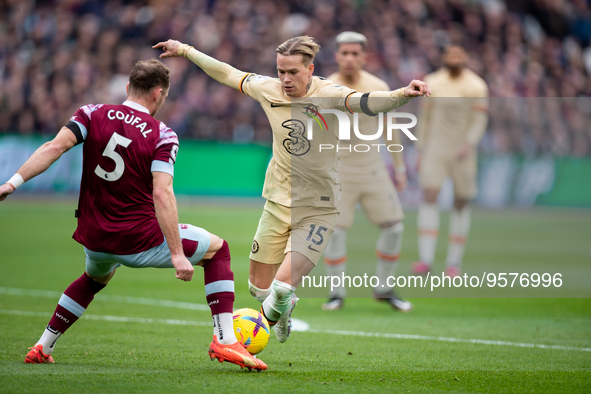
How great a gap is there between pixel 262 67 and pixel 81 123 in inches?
689

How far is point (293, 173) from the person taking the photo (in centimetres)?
557

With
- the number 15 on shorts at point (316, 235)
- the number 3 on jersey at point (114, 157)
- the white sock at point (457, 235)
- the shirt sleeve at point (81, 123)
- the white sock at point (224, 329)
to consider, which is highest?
the shirt sleeve at point (81, 123)

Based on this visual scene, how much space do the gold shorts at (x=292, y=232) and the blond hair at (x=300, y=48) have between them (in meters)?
1.15

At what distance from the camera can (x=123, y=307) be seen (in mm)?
7918

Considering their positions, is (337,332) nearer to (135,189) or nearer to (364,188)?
(364,188)

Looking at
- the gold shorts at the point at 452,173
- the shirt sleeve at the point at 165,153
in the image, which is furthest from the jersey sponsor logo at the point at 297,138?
the gold shorts at the point at 452,173

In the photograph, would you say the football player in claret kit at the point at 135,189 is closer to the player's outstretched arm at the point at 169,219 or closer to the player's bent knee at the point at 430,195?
the player's outstretched arm at the point at 169,219

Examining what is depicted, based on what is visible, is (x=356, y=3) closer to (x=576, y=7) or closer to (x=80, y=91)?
(x=576, y=7)

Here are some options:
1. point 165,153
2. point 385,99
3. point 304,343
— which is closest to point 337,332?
point 304,343

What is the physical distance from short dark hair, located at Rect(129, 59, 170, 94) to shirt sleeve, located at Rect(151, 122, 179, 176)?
316mm

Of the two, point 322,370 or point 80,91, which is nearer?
point 322,370

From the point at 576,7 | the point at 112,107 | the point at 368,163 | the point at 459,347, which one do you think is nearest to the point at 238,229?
the point at 368,163

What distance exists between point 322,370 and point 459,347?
5.26 feet

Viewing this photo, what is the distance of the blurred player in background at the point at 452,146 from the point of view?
10250 mm
